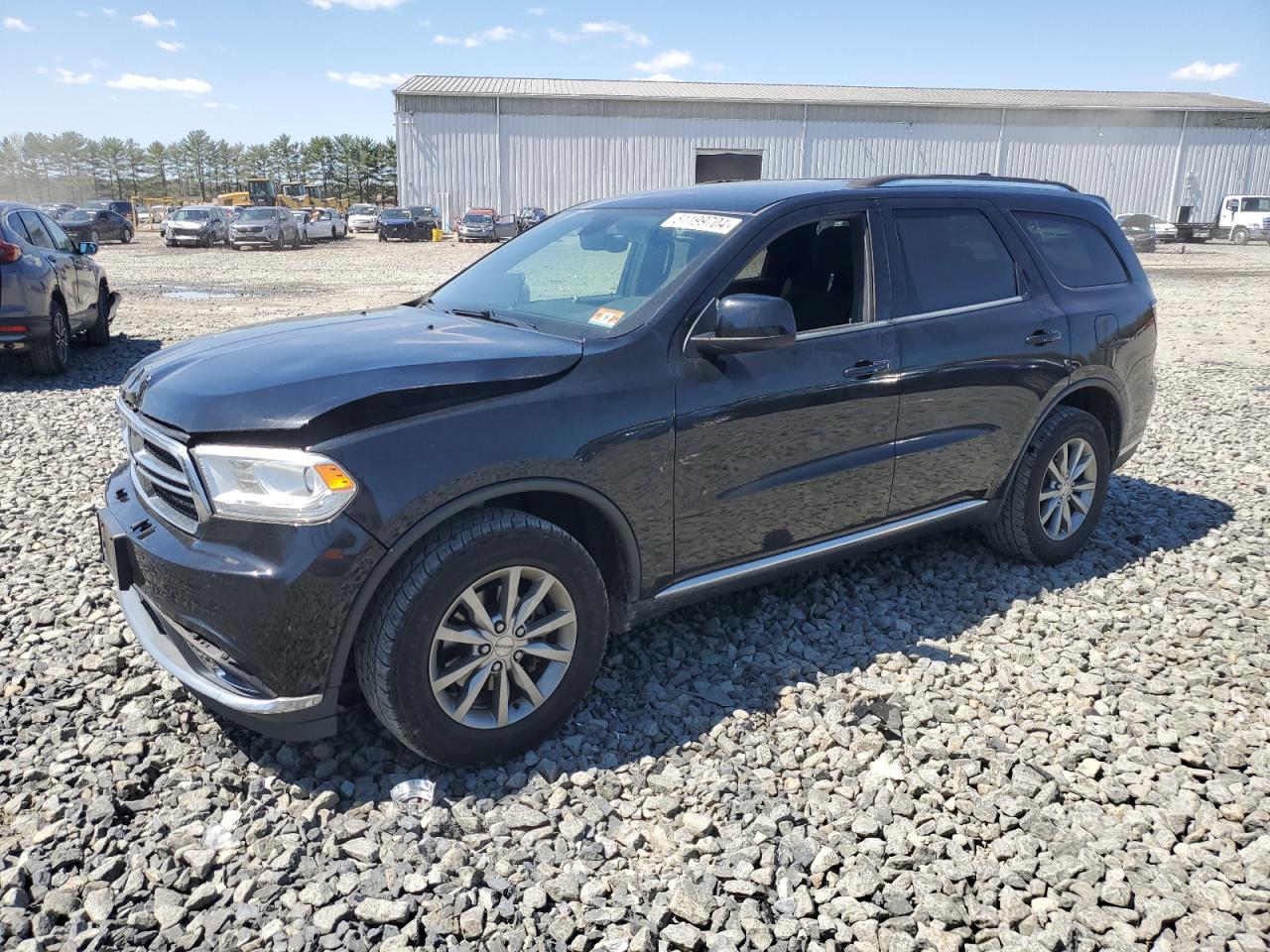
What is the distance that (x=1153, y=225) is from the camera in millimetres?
36312

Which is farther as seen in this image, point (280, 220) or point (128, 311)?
point (280, 220)

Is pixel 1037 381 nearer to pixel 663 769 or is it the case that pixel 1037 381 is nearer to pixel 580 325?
pixel 580 325

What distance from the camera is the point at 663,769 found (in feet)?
10.3

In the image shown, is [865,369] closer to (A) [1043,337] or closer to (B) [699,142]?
(A) [1043,337]

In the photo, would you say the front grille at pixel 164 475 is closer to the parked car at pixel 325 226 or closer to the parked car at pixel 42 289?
the parked car at pixel 42 289

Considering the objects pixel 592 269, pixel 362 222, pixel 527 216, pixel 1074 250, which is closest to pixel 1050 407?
pixel 1074 250

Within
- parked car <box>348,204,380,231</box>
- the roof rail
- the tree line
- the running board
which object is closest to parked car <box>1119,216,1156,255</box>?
the roof rail

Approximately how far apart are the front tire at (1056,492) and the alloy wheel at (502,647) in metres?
2.65

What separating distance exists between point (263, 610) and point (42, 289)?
330 inches

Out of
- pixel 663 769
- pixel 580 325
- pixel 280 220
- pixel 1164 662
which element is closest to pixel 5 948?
pixel 663 769

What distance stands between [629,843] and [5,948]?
1667 millimetres

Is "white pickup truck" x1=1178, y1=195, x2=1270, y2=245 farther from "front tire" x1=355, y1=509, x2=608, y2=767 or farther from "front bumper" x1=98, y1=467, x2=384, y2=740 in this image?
"front bumper" x1=98, y1=467, x2=384, y2=740

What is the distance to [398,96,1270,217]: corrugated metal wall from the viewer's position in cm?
4275

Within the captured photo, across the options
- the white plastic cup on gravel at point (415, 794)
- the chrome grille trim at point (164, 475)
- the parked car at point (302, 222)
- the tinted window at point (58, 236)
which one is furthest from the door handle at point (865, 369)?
the parked car at point (302, 222)
